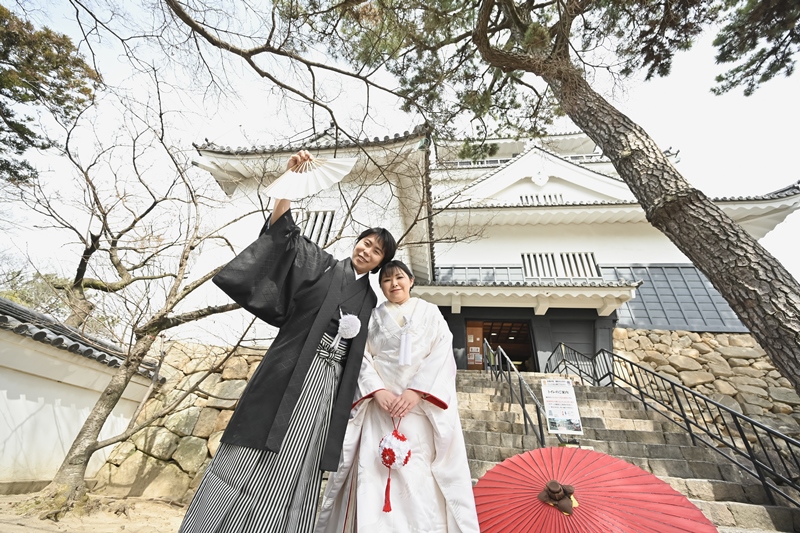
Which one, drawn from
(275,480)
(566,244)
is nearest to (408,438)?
(275,480)

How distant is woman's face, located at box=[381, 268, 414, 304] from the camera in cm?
209

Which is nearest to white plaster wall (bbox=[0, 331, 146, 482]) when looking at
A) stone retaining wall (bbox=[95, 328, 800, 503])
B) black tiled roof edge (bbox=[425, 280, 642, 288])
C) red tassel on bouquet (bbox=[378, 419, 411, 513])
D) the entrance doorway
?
stone retaining wall (bbox=[95, 328, 800, 503])

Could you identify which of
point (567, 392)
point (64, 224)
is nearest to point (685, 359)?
point (567, 392)

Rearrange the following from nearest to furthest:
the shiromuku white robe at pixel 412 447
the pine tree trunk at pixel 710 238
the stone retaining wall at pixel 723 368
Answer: the shiromuku white robe at pixel 412 447
the pine tree trunk at pixel 710 238
the stone retaining wall at pixel 723 368

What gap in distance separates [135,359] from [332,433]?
3821 millimetres

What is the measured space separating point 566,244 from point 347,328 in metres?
11.7

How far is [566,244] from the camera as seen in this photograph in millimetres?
11750

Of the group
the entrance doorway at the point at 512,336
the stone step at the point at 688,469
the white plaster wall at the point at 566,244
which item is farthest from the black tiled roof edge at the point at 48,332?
the entrance doorway at the point at 512,336

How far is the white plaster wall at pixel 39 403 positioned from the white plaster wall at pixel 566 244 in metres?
9.04

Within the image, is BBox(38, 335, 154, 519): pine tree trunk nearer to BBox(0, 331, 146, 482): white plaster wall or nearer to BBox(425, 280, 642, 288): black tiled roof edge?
BBox(0, 331, 146, 482): white plaster wall

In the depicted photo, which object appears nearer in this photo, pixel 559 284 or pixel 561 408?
pixel 561 408

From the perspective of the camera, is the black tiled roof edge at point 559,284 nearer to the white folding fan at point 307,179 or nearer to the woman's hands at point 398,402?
the white folding fan at point 307,179

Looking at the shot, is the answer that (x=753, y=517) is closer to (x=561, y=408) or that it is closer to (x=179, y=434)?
(x=561, y=408)

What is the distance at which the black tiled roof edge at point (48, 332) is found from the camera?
13.3 feet
